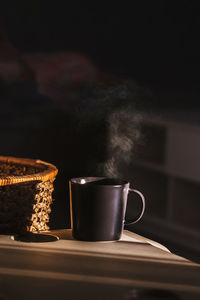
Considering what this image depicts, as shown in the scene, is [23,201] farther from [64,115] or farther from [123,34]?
[123,34]

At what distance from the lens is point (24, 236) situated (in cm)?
70

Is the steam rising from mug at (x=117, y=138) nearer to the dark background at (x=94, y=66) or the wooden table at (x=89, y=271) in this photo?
the dark background at (x=94, y=66)

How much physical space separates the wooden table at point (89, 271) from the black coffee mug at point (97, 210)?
14 mm

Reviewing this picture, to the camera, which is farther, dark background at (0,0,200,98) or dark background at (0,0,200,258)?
dark background at (0,0,200,98)

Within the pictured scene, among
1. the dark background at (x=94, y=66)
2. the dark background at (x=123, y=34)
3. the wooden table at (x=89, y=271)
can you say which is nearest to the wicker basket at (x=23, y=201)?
the wooden table at (x=89, y=271)

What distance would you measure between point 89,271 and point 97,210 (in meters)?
0.14

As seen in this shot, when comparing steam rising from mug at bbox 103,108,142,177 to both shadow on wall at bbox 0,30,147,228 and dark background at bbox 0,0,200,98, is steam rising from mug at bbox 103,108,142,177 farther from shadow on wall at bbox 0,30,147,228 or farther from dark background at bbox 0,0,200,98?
dark background at bbox 0,0,200,98

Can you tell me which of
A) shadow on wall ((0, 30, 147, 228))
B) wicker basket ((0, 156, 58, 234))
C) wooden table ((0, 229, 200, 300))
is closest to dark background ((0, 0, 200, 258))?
shadow on wall ((0, 30, 147, 228))

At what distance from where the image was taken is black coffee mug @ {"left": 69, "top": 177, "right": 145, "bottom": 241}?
0.69 m

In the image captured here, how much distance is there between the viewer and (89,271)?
0.56 m

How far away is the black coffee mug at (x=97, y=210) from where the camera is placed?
2.26 ft

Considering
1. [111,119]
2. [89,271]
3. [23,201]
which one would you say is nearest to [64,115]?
[111,119]

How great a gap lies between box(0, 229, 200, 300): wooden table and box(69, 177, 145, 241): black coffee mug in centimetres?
1

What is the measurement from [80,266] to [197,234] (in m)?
1.78
